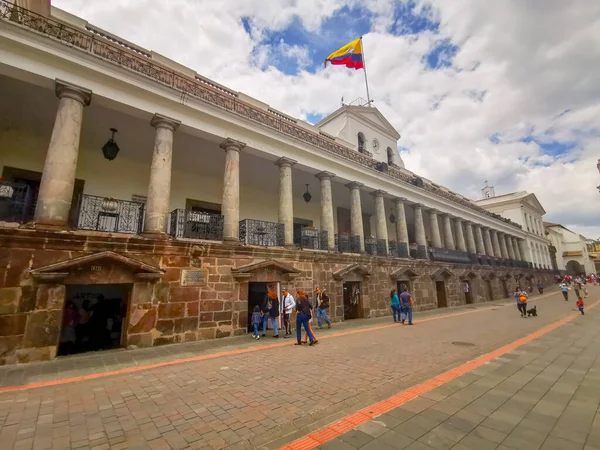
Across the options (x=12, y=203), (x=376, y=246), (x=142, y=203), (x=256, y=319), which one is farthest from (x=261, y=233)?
(x=376, y=246)

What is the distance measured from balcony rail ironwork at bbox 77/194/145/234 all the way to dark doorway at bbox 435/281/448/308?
1960 centimetres

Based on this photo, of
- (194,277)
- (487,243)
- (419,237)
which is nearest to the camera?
(194,277)

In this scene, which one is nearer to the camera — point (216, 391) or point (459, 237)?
point (216, 391)

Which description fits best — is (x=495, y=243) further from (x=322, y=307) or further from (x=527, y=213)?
(x=322, y=307)

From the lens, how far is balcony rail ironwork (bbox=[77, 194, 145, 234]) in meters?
9.00

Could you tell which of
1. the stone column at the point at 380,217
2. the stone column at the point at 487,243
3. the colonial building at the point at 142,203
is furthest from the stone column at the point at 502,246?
the stone column at the point at 380,217

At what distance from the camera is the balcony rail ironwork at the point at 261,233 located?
11516 millimetres

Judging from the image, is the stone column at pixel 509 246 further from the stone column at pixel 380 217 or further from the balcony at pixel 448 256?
the stone column at pixel 380 217

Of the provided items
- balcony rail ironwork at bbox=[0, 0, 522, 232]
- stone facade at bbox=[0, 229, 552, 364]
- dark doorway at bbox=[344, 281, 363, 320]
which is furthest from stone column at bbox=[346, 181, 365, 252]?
balcony rail ironwork at bbox=[0, 0, 522, 232]

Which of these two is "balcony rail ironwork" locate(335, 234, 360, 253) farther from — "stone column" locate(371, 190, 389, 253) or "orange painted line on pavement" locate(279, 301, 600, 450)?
"orange painted line on pavement" locate(279, 301, 600, 450)

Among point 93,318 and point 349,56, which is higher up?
point 349,56

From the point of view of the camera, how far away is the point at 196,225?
10234 millimetres

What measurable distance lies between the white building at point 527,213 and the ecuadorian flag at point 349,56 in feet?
124

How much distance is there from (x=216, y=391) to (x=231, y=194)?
7.47 metres
